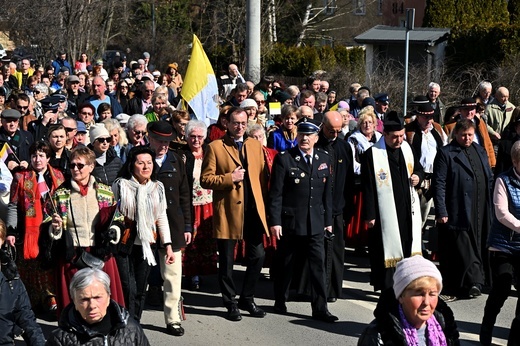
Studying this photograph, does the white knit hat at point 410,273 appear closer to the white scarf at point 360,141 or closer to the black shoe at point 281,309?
the black shoe at point 281,309

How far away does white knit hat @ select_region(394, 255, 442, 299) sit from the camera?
489 centimetres

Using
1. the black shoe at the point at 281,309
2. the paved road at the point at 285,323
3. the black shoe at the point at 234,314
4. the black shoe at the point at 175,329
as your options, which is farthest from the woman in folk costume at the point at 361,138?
the black shoe at the point at 175,329

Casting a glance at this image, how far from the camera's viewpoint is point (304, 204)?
8.97 meters

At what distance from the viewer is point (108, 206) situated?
7707mm

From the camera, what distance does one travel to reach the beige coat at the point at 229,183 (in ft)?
30.0

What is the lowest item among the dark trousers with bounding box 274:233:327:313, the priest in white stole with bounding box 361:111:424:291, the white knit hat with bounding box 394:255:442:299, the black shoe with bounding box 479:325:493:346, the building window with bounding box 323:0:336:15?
the black shoe with bounding box 479:325:493:346

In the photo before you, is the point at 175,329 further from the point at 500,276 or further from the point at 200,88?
the point at 200,88

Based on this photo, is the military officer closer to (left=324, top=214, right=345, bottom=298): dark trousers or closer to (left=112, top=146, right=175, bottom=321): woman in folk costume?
(left=324, top=214, right=345, bottom=298): dark trousers

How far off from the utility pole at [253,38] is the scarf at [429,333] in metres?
16.3

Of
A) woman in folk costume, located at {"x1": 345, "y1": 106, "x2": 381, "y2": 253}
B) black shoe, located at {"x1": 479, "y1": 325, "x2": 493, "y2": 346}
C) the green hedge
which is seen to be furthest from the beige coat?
the green hedge

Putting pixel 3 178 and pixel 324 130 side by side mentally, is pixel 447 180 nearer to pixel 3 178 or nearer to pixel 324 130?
pixel 324 130

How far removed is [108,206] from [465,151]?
3.92m

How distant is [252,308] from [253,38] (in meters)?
12.8

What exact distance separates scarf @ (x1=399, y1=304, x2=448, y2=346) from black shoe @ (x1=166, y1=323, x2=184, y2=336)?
157 inches
